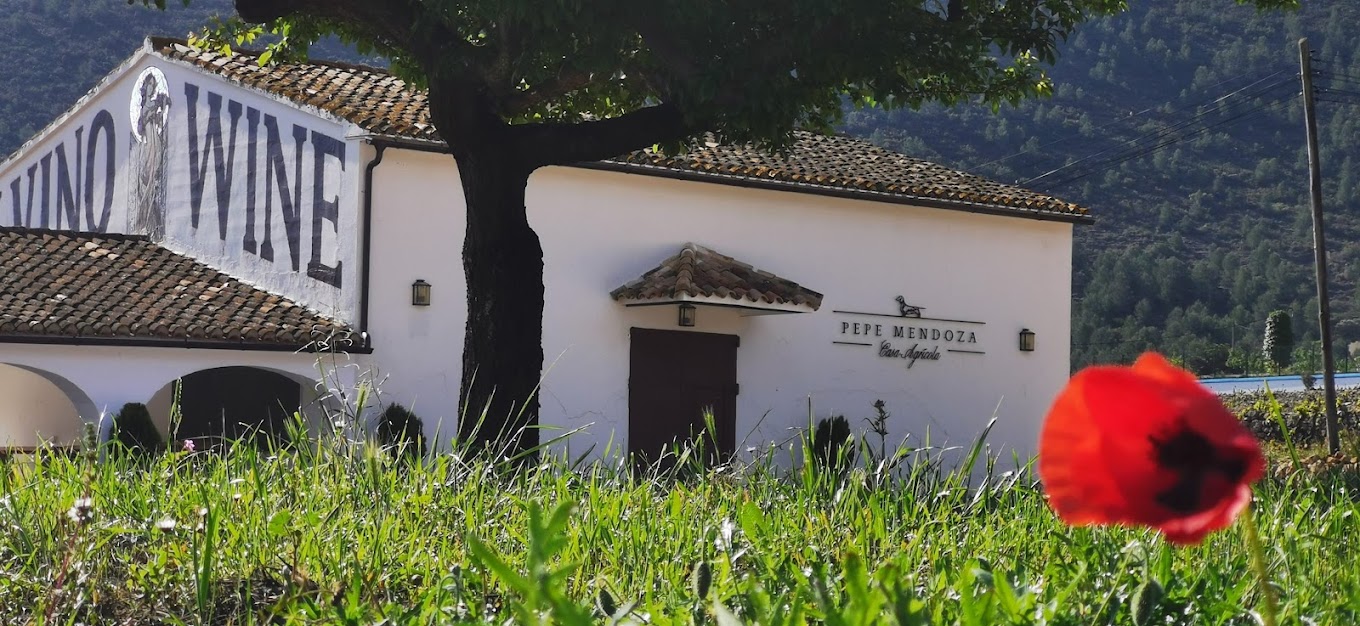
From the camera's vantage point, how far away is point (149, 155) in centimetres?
2083

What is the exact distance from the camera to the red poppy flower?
1.38 metres

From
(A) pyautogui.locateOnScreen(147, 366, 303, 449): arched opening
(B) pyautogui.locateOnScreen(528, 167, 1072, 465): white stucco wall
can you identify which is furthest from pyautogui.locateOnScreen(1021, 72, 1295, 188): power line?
(A) pyautogui.locateOnScreen(147, 366, 303, 449): arched opening

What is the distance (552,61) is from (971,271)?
1182 centimetres

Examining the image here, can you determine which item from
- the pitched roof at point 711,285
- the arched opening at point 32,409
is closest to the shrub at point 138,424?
the arched opening at point 32,409

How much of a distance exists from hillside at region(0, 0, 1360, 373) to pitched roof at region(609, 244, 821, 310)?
107ft

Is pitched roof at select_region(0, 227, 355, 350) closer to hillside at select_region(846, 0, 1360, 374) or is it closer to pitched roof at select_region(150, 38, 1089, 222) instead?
pitched roof at select_region(150, 38, 1089, 222)

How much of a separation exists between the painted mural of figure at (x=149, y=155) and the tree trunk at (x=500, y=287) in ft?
42.0

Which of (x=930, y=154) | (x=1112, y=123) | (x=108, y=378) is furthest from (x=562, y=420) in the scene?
(x=1112, y=123)

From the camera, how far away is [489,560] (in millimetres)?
1315

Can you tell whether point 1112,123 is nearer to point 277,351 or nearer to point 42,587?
point 277,351

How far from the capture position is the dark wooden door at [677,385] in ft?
57.7

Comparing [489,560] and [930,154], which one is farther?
[930,154]

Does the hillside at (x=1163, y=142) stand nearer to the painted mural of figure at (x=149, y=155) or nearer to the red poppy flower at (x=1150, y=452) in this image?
the painted mural of figure at (x=149, y=155)

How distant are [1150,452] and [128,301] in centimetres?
1669
